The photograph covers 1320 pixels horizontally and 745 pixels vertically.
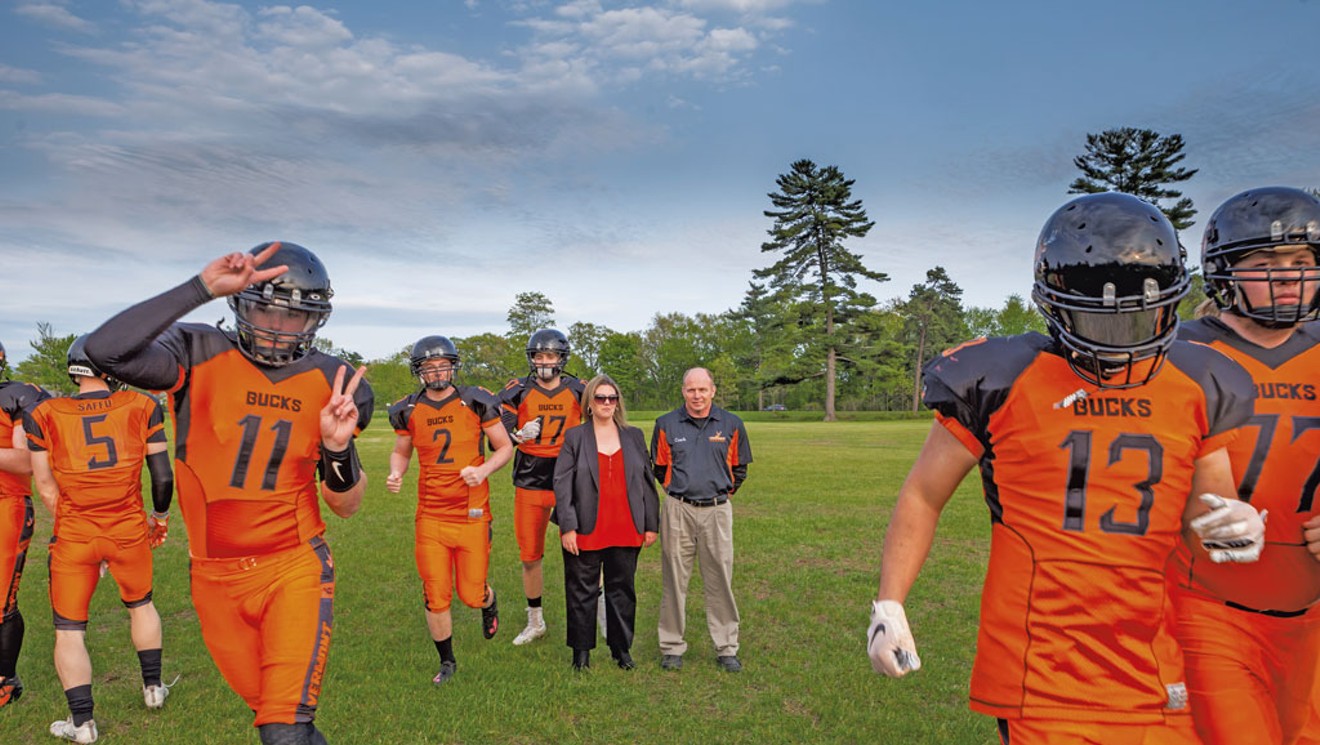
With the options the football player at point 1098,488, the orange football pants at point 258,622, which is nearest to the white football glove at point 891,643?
the football player at point 1098,488

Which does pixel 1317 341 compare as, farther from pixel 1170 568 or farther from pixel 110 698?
pixel 110 698

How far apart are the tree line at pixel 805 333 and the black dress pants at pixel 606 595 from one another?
4677 centimetres

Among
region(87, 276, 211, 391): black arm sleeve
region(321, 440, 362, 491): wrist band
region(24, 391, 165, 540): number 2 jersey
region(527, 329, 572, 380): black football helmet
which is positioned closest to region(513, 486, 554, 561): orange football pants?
region(527, 329, 572, 380): black football helmet

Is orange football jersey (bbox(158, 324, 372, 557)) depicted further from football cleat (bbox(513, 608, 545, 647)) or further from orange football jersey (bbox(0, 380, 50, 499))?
football cleat (bbox(513, 608, 545, 647))

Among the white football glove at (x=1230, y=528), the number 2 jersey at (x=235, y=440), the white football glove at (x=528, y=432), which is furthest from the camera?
the white football glove at (x=528, y=432)

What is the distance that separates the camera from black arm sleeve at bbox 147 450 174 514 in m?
6.29

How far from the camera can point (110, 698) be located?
19.8 ft

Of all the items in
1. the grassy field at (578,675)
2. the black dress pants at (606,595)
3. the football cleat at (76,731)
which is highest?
the black dress pants at (606,595)

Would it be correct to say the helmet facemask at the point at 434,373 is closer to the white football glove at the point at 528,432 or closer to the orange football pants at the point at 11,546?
the white football glove at the point at 528,432

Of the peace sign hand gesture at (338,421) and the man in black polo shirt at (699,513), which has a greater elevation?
the peace sign hand gesture at (338,421)

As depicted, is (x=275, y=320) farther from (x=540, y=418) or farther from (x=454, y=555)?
(x=540, y=418)

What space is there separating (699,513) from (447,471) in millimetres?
2440

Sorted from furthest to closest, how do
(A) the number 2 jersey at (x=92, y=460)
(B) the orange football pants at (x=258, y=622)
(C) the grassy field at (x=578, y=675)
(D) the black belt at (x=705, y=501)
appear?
(D) the black belt at (x=705, y=501) → (A) the number 2 jersey at (x=92, y=460) → (C) the grassy field at (x=578, y=675) → (B) the orange football pants at (x=258, y=622)

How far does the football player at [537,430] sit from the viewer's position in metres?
7.96
